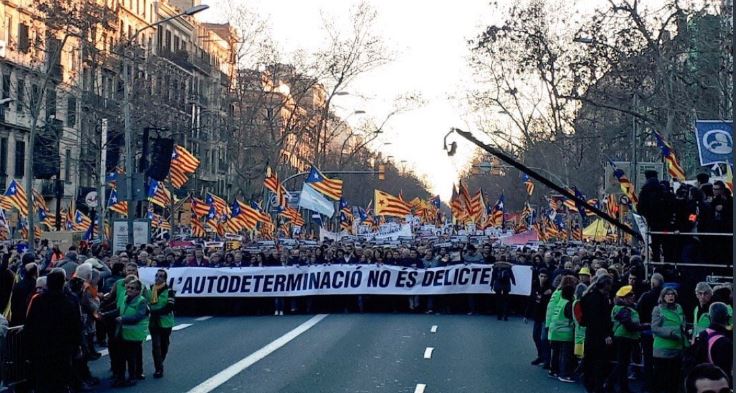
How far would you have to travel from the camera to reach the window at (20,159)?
205ft

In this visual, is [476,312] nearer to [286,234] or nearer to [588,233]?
[588,233]

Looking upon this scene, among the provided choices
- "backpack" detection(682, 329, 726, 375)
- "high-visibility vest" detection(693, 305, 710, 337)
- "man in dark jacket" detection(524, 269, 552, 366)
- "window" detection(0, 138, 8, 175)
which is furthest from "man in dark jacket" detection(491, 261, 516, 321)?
"window" detection(0, 138, 8, 175)

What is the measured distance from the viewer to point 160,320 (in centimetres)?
1747

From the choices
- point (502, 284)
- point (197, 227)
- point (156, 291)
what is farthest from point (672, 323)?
point (197, 227)

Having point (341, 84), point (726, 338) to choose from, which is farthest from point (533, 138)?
point (726, 338)

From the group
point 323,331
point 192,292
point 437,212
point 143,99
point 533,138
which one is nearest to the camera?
point 323,331

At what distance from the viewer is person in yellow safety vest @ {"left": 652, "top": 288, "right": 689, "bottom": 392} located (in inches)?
538

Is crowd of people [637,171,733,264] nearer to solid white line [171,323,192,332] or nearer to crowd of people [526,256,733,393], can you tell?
crowd of people [526,256,733,393]

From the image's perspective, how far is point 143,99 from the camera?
49562 millimetres

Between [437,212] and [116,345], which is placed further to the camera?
[437,212]

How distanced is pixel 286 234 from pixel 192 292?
4921 centimetres

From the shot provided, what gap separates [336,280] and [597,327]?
14908 mm

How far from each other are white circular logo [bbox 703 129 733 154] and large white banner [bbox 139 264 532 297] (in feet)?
30.3

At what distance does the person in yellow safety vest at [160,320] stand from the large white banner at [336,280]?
11.0 meters
